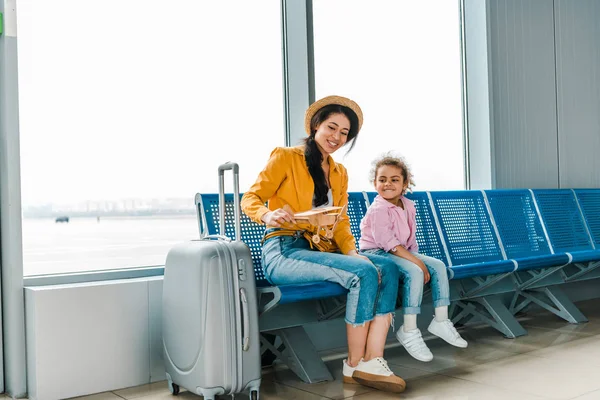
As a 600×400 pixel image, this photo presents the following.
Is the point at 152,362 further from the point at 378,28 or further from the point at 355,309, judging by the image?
the point at 378,28

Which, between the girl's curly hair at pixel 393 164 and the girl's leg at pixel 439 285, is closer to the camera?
the girl's leg at pixel 439 285

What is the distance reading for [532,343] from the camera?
3949 mm

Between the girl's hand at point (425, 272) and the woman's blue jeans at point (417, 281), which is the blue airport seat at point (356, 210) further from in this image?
the girl's hand at point (425, 272)

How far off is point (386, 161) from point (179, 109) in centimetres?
115

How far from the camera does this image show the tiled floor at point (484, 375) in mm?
2945

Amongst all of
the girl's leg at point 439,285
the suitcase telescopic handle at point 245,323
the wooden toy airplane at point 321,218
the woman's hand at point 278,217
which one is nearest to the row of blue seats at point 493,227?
the girl's leg at point 439,285

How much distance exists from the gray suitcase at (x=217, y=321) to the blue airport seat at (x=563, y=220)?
2.78 metres

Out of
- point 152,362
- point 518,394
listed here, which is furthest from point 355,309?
point 152,362

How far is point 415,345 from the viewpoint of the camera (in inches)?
130

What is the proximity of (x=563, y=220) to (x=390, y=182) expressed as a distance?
2.00 meters

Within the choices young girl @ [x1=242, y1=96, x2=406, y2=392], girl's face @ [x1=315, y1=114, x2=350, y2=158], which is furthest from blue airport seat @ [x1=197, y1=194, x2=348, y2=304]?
girl's face @ [x1=315, y1=114, x2=350, y2=158]

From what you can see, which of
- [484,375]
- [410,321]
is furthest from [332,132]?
[484,375]

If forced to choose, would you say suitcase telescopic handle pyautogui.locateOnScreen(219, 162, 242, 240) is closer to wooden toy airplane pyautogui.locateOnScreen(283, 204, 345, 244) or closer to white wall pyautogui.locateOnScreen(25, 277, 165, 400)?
wooden toy airplane pyautogui.locateOnScreen(283, 204, 345, 244)

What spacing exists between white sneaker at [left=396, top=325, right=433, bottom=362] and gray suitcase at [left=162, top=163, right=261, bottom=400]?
0.84 meters
